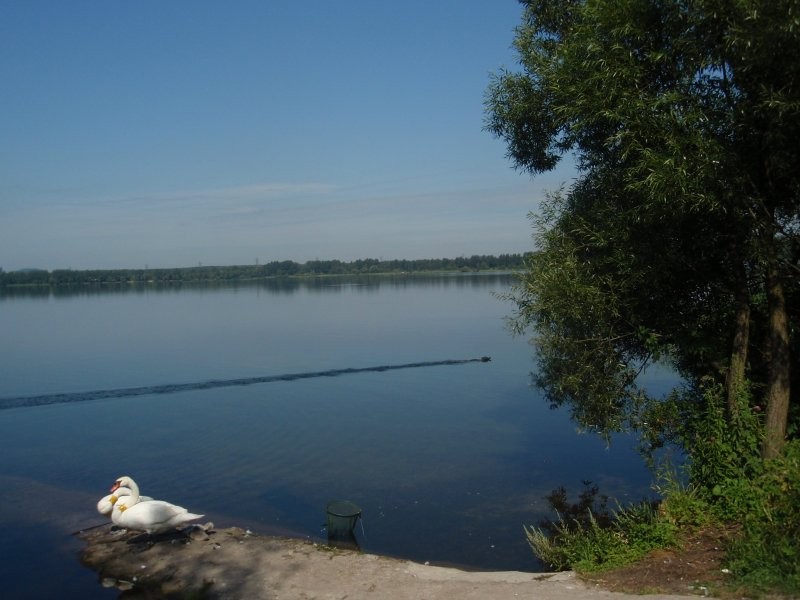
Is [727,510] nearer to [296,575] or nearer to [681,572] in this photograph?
[681,572]

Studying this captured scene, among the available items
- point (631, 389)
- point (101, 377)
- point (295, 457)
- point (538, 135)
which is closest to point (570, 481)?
point (631, 389)

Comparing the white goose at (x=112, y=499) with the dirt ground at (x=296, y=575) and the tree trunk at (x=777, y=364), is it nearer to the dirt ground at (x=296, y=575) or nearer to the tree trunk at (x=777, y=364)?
the dirt ground at (x=296, y=575)

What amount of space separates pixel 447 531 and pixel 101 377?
25.7 meters

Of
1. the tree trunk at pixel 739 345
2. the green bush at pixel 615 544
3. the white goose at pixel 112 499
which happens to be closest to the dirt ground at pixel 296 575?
the green bush at pixel 615 544

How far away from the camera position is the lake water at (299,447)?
14742mm

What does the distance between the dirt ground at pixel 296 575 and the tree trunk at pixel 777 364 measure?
2.12m

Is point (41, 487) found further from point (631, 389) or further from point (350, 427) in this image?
point (631, 389)

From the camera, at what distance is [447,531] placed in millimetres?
14688

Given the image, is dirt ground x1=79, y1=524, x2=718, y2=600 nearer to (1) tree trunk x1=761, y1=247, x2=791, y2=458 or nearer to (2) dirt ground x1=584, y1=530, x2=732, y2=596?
(2) dirt ground x1=584, y1=530, x2=732, y2=596

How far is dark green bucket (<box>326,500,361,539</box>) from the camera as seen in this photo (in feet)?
44.5

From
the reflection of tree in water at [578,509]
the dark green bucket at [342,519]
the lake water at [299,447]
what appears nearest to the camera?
the dark green bucket at [342,519]

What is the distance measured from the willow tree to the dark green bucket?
4.43 m

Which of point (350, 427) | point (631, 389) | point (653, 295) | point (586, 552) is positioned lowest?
point (350, 427)

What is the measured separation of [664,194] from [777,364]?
2737 mm
